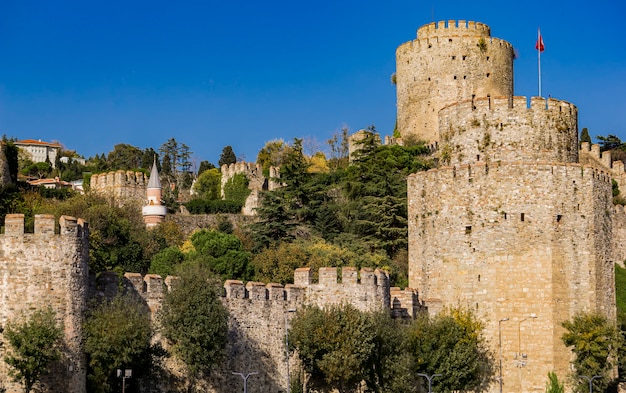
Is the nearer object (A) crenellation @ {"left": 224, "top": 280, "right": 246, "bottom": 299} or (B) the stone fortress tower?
(A) crenellation @ {"left": 224, "top": 280, "right": 246, "bottom": 299}

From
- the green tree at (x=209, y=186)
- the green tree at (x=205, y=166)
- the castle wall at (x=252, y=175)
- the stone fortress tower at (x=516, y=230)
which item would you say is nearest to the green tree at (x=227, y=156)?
the green tree at (x=205, y=166)

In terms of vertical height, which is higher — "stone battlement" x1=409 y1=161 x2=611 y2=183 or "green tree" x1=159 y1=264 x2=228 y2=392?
"stone battlement" x1=409 y1=161 x2=611 y2=183

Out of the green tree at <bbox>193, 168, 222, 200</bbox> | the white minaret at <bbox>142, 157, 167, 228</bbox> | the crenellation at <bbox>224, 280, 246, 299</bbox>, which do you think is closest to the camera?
the crenellation at <bbox>224, 280, 246, 299</bbox>

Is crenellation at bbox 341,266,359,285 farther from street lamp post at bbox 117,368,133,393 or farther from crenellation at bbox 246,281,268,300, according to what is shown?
street lamp post at bbox 117,368,133,393

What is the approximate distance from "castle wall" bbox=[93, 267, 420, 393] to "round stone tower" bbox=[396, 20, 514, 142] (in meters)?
33.7

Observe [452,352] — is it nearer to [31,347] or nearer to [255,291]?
[255,291]

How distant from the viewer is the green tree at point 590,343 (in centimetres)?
4106

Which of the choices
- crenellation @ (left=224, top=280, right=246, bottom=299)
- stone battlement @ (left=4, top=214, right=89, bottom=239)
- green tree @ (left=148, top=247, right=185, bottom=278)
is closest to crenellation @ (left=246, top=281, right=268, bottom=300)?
crenellation @ (left=224, top=280, right=246, bottom=299)

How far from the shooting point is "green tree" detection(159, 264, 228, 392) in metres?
35.8

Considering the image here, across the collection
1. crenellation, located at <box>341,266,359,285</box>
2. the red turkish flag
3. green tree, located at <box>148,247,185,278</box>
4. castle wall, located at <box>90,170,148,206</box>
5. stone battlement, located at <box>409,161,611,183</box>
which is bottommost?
crenellation, located at <box>341,266,359,285</box>

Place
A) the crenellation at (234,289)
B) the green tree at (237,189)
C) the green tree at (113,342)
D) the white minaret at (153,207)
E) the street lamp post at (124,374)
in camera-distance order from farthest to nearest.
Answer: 1. the green tree at (237,189)
2. the white minaret at (153,207)
3. the crenellation at (234,289)
4. the street lamp post at (124,374)
5. the green tree at (113,342)

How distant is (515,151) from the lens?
43.9 m

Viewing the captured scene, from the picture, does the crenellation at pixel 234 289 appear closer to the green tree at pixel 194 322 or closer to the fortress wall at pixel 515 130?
the green tree at pixel 194 322

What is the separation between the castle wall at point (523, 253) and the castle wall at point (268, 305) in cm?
288
